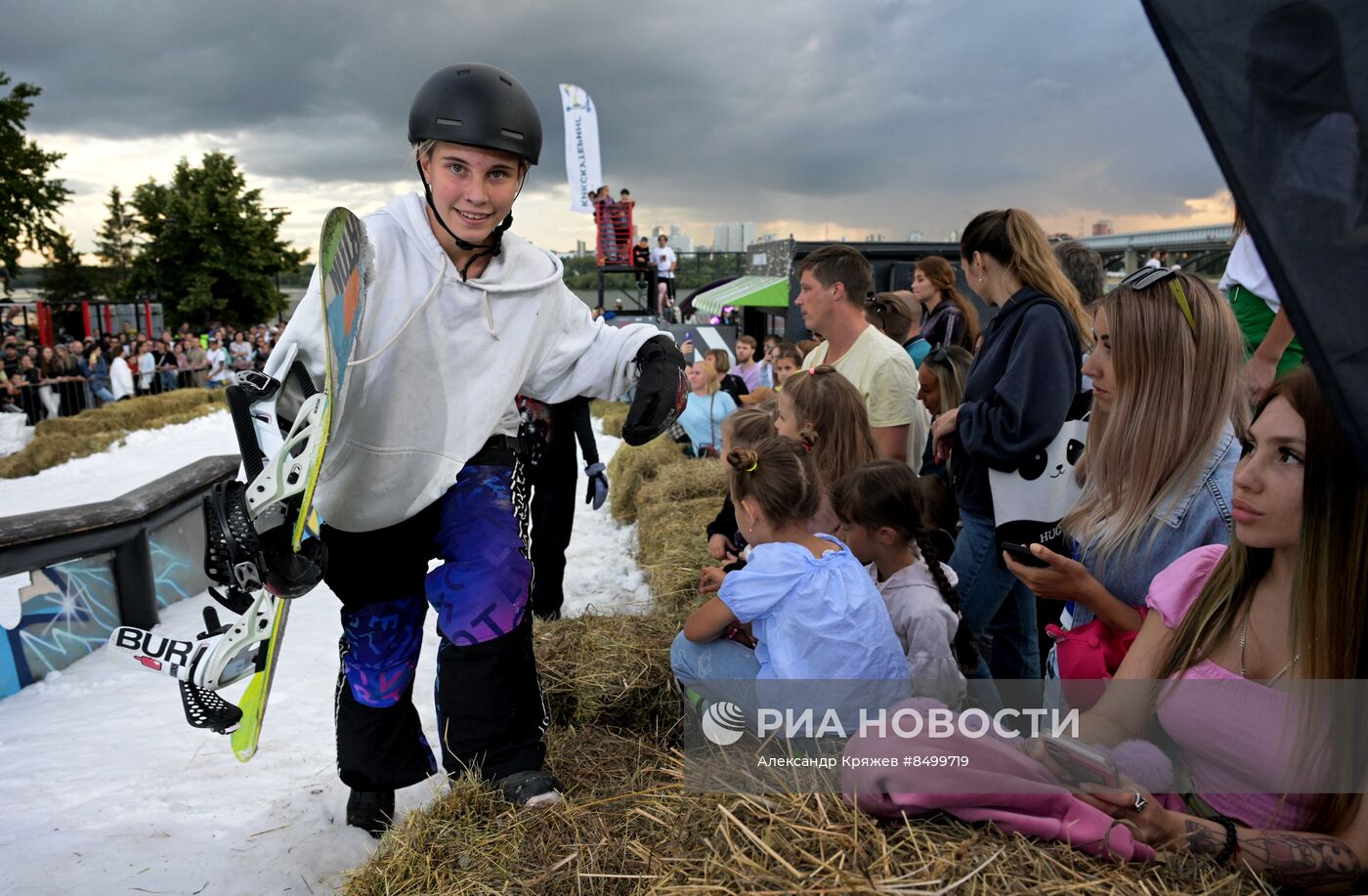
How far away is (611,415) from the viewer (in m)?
14.7

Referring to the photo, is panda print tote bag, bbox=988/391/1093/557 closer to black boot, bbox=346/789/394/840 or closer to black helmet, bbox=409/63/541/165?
black helmet, bbox=409/63/541/165

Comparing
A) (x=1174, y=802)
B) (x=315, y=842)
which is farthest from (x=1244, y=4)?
(x=315, y=842)

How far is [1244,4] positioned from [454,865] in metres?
2.30

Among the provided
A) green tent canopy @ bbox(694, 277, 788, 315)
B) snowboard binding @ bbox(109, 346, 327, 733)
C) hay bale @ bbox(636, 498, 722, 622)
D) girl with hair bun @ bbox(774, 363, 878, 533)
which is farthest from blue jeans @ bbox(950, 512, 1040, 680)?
green tent canopy @ bbox(694, 277, 788, 315)

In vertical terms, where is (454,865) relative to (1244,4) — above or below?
below

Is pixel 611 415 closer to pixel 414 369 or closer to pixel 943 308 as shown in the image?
pixel 943 308

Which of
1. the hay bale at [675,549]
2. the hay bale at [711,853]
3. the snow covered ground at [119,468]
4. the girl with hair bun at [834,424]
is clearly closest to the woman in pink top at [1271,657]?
the hay bale at [711,853]

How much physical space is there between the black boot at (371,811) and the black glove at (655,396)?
4.90 feet

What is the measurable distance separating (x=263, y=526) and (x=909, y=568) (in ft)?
6.81

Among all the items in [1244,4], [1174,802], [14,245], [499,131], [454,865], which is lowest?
[454,865]

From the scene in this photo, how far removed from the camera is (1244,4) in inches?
39.4

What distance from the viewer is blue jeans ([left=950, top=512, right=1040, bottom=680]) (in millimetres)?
3309

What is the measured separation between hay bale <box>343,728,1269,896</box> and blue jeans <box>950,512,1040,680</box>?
4.71 ft

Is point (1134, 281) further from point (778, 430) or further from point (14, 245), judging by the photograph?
point (14, 245)
